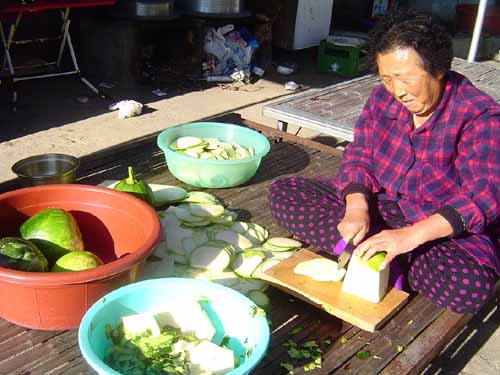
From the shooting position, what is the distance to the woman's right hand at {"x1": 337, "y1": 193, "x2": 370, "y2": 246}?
211 centimetres

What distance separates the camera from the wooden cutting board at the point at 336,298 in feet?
6.45

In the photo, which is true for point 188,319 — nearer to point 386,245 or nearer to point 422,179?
point 386,245

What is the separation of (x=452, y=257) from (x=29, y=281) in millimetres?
1439

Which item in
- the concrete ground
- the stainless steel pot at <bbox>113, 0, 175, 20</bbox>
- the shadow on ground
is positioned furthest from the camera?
the stainless steel pot at <bbox>113, 0, 175, 20</bbox>

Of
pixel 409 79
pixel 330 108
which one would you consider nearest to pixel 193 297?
pixel 409 79

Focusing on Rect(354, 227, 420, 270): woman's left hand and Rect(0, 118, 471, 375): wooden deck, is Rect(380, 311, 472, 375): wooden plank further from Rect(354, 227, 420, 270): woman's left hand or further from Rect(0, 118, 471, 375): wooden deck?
Rect(354, 227, 420, 270): woman's left hand

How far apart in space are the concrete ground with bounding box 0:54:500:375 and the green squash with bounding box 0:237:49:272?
79.0 inches

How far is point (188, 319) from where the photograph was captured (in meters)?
1.71

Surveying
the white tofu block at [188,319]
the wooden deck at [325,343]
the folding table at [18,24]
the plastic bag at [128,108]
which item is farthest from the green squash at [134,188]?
the folding table at [18,24]

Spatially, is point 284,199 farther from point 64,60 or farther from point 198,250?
point 64,60

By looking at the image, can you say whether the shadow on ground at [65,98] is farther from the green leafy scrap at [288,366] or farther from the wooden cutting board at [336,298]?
the green leafy scrap at [288,366]

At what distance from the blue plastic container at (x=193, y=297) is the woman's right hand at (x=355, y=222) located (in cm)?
55

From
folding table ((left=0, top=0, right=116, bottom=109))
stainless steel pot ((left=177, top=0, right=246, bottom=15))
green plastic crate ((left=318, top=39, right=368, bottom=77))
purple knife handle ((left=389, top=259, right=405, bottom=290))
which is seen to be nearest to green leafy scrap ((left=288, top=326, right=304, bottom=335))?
purple knife handle ((left=389, top=259, right=405, bottom=290))

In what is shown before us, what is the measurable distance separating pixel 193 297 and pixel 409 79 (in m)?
1.04
